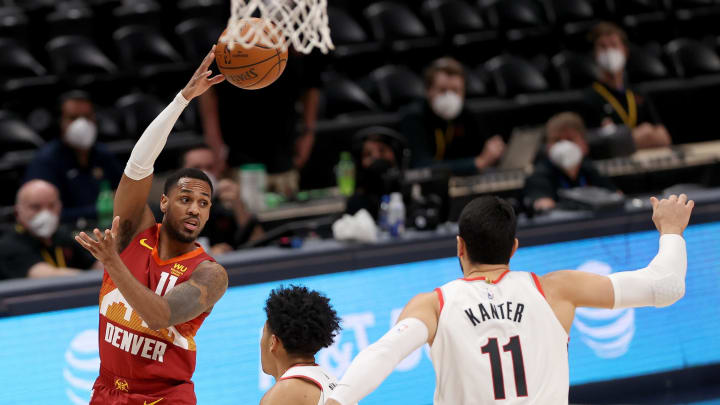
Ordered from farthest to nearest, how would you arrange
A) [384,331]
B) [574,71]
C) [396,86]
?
[574,71] < [396,86] < [384,331]

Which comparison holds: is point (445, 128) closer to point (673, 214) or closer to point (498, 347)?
point (673, 214)

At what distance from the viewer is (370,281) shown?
218 inches

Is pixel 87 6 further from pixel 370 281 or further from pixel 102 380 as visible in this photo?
pixel 102 380

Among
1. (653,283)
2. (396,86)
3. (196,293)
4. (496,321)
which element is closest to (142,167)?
(196,293)

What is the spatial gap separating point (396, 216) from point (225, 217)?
1.25 meters

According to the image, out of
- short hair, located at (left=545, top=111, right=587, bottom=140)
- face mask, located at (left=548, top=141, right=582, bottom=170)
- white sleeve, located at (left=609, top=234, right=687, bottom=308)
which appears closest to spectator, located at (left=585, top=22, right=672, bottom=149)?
short hair, located at (left=545, top=111, right=587, bottom=140)

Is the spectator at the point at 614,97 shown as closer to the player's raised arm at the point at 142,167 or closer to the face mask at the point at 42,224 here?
the face mask at the point at 42,224

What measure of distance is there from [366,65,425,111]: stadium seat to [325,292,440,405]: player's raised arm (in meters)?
5.78

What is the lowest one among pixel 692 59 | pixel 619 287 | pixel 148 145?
pixel 619 287

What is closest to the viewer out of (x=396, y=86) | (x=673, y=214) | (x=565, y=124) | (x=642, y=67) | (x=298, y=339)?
(x=298, y=339)

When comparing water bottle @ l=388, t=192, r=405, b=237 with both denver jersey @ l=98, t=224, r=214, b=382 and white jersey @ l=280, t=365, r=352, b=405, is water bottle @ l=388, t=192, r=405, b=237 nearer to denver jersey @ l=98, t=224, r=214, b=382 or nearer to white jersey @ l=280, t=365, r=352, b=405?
denver jersey @ l=98, t=224, r=214, b=382

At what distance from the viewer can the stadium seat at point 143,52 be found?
28.5 feet

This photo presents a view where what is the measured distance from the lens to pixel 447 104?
774 centimetres

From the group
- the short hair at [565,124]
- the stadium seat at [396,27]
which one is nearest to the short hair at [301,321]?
the short hair at [565,124]
